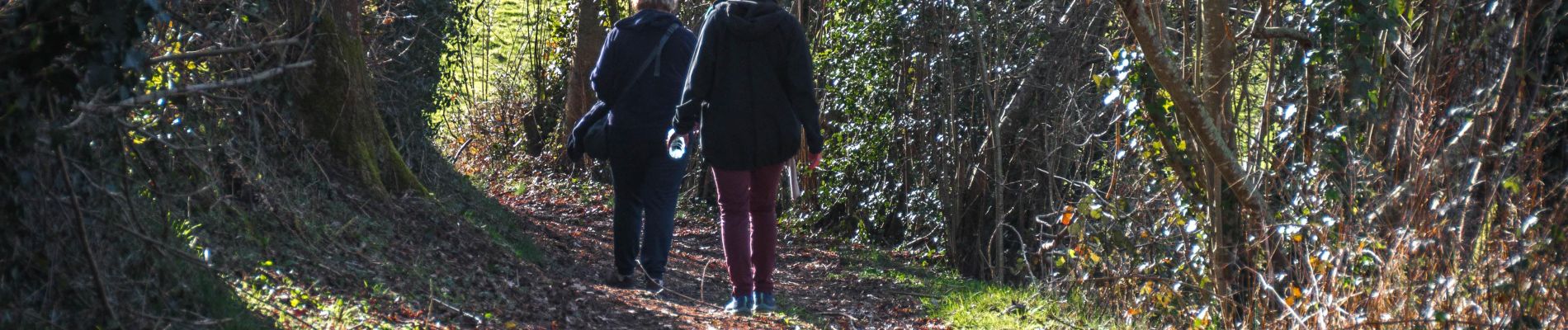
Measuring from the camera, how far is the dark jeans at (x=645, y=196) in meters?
6.60

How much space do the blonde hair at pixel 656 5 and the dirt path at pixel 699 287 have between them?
136cm

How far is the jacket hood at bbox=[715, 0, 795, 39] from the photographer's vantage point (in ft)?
18.7

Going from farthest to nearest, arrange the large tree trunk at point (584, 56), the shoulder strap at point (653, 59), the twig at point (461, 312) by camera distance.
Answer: the large tree trunk at point (584, 56) < the shoulder strap at point (653, 59) < the twig at point (461, 312)

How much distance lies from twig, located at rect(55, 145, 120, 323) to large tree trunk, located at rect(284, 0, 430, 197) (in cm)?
348

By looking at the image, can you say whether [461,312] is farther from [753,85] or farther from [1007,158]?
[1007,158]

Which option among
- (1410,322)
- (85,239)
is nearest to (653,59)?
(85,239)

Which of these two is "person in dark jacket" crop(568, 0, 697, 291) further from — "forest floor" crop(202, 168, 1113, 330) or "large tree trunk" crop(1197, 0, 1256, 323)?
"large tree trunk" crop(1197, 0, 1256, 323)

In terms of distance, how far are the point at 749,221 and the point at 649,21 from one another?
1.18 metres

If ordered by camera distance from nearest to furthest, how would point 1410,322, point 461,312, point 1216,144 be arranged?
point 1410,322, point 461,312, point 1216,144

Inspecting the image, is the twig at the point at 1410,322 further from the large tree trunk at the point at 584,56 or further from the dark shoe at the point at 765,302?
the large tree trunk at the point at 584,56

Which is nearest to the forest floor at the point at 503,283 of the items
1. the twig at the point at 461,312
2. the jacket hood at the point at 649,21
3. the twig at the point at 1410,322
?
the twig at the point at 461,312

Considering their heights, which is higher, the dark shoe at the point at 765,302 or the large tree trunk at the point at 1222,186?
the large tree trunk at the point at 1222,186

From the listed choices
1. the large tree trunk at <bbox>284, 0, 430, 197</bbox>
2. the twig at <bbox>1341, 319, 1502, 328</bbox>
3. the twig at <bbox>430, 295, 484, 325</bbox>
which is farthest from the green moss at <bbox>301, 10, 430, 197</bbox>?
the twig at <bbox>1341, 319, 1502, 328</bbox>

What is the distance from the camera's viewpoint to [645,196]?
6.74 m
